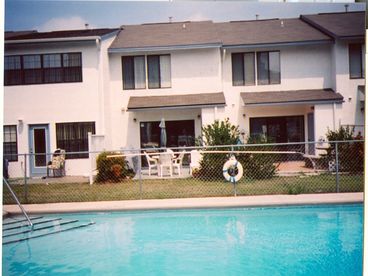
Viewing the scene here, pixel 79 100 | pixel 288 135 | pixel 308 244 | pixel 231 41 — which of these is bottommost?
pixel 308 244

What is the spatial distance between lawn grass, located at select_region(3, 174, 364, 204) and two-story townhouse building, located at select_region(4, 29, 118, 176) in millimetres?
704

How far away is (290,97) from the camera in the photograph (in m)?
8.34

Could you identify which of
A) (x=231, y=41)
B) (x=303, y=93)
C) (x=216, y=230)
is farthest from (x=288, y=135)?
(x=216, y=230)

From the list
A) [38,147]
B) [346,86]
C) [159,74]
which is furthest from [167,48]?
[346,86]

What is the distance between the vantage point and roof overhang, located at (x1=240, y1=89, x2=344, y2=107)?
816 centimetres

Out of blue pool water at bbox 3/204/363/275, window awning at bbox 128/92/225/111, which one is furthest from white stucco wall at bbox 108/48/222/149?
blue pool water at bbox 3/204/363/275

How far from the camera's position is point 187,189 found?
607 cm

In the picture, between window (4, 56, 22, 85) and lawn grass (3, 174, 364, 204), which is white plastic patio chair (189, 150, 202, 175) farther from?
window (4, 56, 22, 85)

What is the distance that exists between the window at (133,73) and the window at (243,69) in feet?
6.96

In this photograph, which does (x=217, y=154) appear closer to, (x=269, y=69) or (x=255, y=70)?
(x=255, y=70)

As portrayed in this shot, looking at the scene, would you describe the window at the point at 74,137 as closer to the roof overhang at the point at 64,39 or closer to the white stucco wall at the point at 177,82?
the white stucco wall at the point at 177,82

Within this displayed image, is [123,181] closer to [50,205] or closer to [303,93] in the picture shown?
[50,205]

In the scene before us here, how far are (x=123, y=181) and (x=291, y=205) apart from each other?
3.23 m

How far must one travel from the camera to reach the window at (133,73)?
8727 millimetres
